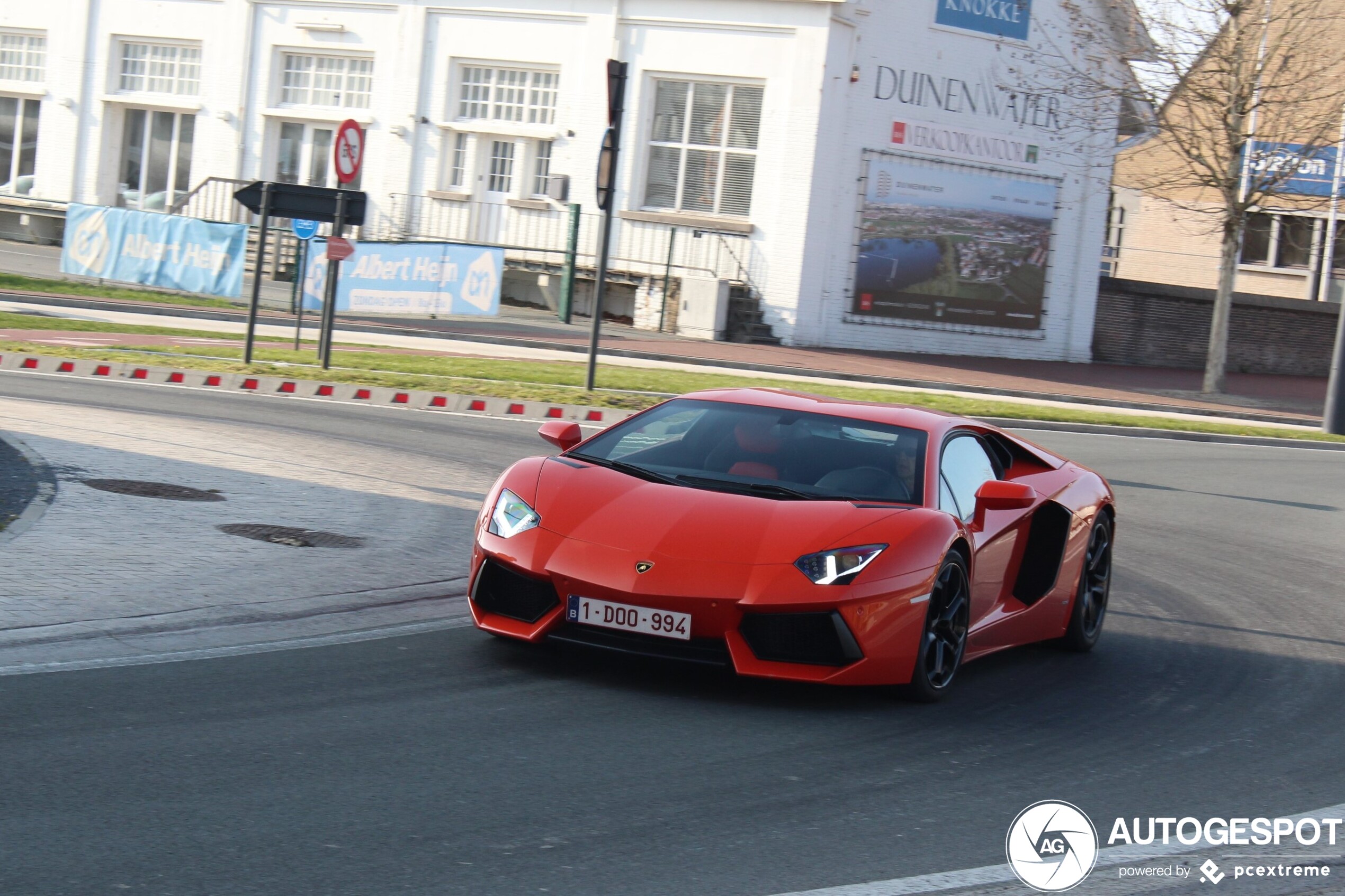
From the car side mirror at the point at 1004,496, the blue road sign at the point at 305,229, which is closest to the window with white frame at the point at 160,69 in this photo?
the blue road sign at the point at 305,229

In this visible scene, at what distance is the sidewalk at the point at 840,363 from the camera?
2528 centimetres

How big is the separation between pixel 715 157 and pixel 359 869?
28.2 metres

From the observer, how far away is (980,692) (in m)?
6.73

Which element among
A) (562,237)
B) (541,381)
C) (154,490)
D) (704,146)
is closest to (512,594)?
(154,490)

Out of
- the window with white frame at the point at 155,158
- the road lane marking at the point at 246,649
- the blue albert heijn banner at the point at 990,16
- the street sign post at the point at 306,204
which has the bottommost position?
the road lane marking at the point at 246,649

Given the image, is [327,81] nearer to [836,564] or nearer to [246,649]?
[246,649]

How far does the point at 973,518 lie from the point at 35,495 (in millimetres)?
5511

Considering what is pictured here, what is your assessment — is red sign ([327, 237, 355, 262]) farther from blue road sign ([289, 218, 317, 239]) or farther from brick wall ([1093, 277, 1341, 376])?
brick wall ([1093, 277, 1341, 376])

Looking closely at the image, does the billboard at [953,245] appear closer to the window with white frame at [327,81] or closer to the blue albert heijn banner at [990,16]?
the blue albert heijn banner at [990,16]

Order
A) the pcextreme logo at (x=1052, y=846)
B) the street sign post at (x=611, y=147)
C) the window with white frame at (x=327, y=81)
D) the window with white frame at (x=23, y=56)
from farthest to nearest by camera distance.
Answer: the window with white frame at (x=23, y=56) → the window with white frame at (x=327, y=81) → the street sign post at (x=611, y=147) → the pcextreme logo at (x=1052, y=846)

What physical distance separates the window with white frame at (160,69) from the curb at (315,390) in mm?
19610

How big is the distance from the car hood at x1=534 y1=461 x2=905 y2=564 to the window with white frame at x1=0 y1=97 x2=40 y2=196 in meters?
35.0

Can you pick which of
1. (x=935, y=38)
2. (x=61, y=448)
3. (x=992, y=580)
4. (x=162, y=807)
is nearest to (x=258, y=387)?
(x=61, y=448)

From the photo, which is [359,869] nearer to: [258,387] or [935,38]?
[258,387]
